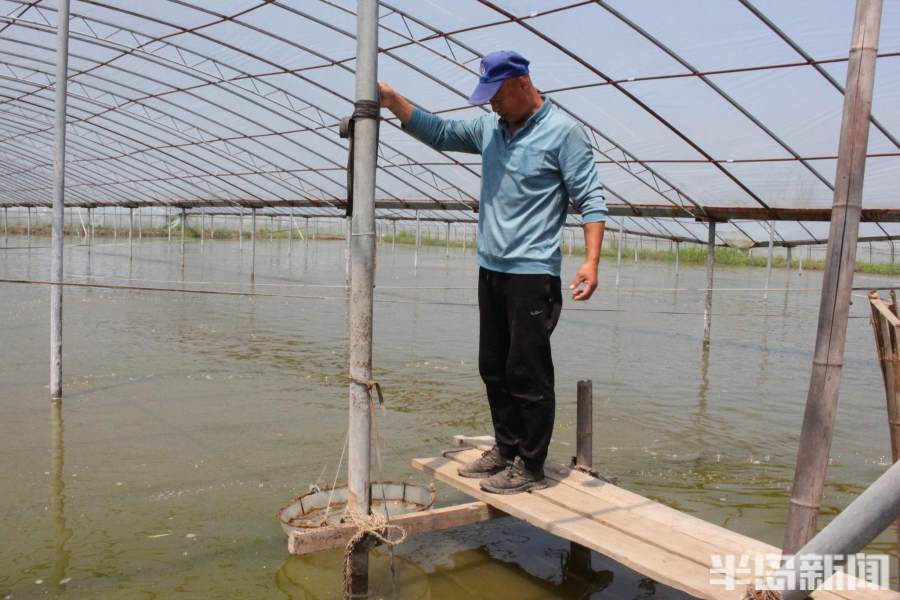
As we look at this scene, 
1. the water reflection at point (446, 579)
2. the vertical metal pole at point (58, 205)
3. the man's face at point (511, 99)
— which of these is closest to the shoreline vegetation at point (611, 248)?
the vertical metal pole at point (58, 205)

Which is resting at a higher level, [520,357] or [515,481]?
[520,357]

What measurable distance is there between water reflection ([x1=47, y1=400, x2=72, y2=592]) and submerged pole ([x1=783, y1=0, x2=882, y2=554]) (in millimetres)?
2941

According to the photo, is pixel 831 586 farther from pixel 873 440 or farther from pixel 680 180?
pixel 680 180

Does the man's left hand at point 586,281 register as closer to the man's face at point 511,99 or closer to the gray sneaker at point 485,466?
the man's face at point 511,99

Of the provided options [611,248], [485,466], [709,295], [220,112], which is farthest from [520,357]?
[611,248]

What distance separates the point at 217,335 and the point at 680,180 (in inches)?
261

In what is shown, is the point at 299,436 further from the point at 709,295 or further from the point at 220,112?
the point at 220,112

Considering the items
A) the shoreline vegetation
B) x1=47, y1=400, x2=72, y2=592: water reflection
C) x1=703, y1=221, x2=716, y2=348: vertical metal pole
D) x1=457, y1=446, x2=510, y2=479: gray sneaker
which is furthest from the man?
the shoreline vegetation

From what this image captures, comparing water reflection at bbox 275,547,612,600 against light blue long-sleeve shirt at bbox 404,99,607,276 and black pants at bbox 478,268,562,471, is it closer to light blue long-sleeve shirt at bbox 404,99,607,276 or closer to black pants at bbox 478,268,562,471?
black pants at bbox 478,268,562,471

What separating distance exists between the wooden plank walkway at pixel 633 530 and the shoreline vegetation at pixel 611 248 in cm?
2379

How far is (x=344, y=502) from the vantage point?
3.69m

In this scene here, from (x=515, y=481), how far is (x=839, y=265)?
5.26ft

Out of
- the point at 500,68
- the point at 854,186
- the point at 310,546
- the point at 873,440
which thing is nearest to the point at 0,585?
the point at 310,546

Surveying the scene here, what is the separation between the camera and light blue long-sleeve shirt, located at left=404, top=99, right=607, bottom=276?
10.2 ft
